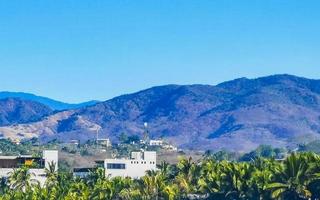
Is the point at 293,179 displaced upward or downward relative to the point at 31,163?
downward

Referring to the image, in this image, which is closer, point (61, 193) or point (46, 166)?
point (61, 193)

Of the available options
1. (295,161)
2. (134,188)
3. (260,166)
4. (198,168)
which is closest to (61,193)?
(134,188)

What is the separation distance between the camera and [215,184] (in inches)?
4953

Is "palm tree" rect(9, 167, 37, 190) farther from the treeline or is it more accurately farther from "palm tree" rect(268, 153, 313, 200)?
"palm tree" rect(268, 153, 313, 200)

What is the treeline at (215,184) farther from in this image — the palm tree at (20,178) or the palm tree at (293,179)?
the palm tree at (20,178)

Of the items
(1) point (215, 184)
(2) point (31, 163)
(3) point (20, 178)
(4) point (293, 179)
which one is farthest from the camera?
(2) point (31, 163)

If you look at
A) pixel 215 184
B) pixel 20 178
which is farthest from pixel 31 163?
pixel 215 184

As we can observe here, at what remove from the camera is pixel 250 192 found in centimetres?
12138

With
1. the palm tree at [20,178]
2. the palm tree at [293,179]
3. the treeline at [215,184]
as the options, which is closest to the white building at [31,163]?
the palm tree at [20,178]

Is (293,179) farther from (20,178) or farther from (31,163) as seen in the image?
(31,163)

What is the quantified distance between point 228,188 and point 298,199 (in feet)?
35.8

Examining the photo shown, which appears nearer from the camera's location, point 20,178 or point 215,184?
point 215,184

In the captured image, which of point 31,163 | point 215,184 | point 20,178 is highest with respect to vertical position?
point 31,163

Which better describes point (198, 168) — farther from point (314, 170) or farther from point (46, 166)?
point (46, 166)
